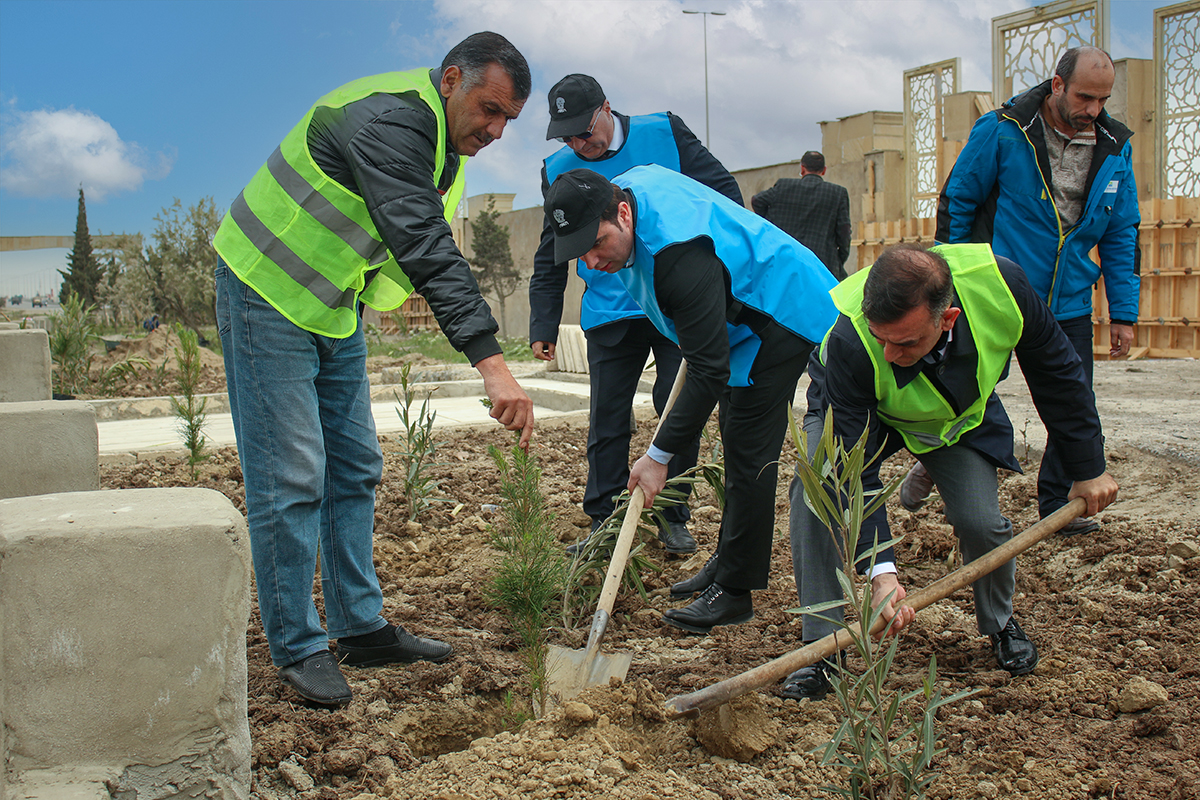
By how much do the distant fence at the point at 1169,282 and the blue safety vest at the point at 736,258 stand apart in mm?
8039

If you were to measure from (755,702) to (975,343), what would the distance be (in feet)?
3.47

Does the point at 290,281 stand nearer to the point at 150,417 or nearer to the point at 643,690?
the point at 643,690

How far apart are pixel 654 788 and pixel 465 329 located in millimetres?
1120

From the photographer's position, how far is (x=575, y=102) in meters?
3.51

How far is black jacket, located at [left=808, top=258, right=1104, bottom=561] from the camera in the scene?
2336 millimetres

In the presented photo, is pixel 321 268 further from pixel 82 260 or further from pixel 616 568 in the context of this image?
pixel 82 260

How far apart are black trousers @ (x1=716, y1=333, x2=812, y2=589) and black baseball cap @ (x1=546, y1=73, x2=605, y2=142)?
127 centimetres

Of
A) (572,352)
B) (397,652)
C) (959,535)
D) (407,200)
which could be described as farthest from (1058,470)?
(572,352)

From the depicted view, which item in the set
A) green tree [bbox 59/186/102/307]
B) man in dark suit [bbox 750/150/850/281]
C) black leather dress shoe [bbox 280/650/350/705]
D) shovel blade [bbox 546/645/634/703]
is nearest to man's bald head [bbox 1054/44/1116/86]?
shovel blade [bbox 546/645/634/703]

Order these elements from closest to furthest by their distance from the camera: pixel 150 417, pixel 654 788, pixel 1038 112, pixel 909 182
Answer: pixel 654 788
pixel 1038 112
pixel 150 417
pixel 909 182

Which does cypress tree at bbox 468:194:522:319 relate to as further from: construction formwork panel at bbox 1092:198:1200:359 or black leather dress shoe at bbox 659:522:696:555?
black leather dress shoe at bbox 659:522:696:555

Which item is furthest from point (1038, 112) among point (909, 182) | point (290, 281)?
point (909, 182)

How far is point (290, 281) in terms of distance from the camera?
232 cm

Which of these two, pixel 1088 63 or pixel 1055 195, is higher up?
pixel 1088 63
